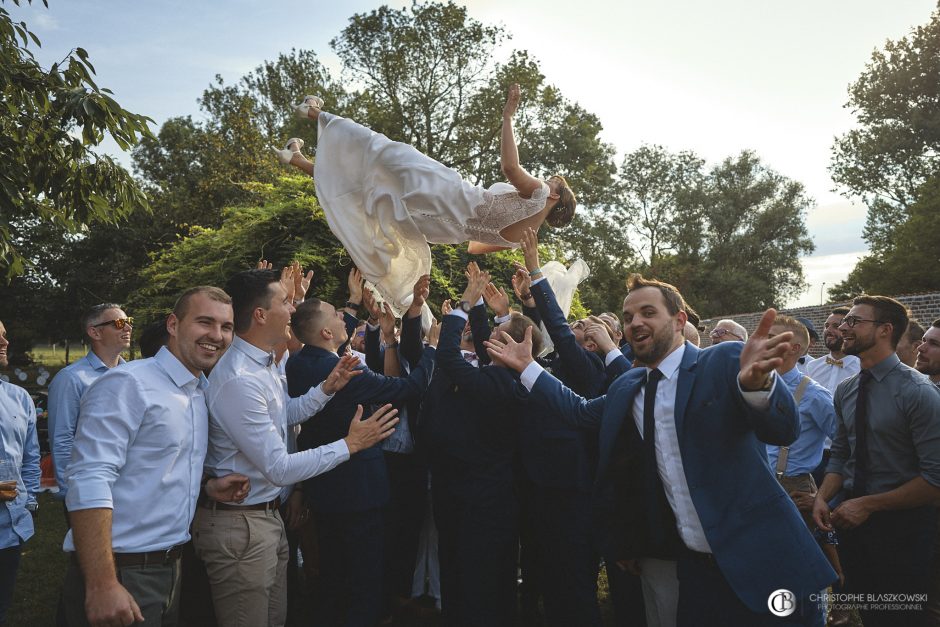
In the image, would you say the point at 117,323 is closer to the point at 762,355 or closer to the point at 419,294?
the point at 419,294

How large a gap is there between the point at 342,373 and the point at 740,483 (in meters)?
2.29

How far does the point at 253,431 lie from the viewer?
10.8ft

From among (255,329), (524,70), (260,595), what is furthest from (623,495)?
(524,70)

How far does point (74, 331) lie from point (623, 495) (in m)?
35.3

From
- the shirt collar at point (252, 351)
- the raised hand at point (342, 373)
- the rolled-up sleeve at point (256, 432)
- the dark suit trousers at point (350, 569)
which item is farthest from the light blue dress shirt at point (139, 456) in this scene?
the dark suit trousers at point (350, 569)

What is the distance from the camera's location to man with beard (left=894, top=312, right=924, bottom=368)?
4961 mm

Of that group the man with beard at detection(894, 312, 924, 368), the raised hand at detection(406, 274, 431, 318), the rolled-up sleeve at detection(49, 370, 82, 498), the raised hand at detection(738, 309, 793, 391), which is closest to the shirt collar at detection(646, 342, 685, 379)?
the raised hand at detection(738, 309, 793, 391)

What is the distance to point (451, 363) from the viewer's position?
448cm

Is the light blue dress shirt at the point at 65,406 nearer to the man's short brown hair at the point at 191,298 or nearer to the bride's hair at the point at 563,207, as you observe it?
the man's short brown hair at the point at 191,298

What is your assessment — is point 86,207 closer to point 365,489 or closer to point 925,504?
point 365,489

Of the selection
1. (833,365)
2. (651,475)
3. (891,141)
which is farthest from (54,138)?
(891,141)

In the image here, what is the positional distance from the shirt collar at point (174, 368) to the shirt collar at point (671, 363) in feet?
7.67

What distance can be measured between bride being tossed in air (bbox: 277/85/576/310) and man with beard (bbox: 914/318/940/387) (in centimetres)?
303

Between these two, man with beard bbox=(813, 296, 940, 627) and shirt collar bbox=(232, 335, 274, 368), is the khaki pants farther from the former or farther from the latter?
man with beard bbox=(813, 296, 940, 627)
